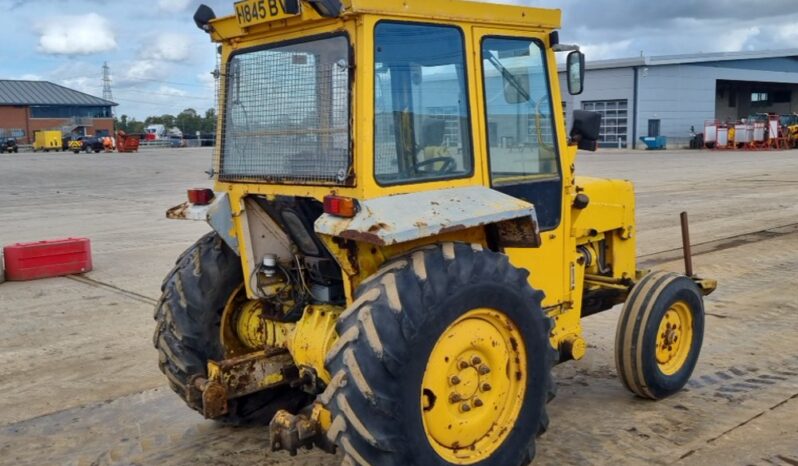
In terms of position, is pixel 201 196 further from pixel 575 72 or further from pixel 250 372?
pixel 575 72

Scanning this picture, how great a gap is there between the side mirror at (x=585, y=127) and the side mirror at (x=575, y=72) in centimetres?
16

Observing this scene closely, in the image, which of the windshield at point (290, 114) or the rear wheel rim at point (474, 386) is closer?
the rear wheel rim at point (474, 386)

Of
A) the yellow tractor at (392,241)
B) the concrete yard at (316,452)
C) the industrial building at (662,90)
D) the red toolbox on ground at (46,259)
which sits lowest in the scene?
the concrete yard at (316,452)

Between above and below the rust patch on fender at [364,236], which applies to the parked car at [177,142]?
above

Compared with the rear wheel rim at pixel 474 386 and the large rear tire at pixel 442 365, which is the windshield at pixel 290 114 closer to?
the large rear tire at pixel 442 365

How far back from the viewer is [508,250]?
433 centimetres

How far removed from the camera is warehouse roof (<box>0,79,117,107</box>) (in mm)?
84306

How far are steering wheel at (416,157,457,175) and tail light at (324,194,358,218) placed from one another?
0.54 m

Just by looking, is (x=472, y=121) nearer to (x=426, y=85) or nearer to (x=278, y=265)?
(x=426, y=85)

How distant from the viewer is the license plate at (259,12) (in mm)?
3814

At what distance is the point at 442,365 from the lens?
11.7 feet

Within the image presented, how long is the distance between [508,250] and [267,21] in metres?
1.78

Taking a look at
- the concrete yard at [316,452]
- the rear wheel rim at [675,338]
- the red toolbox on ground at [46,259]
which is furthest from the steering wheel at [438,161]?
the red toolbox on ground at [46,259]

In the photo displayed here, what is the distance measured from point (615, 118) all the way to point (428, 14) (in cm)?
4845
